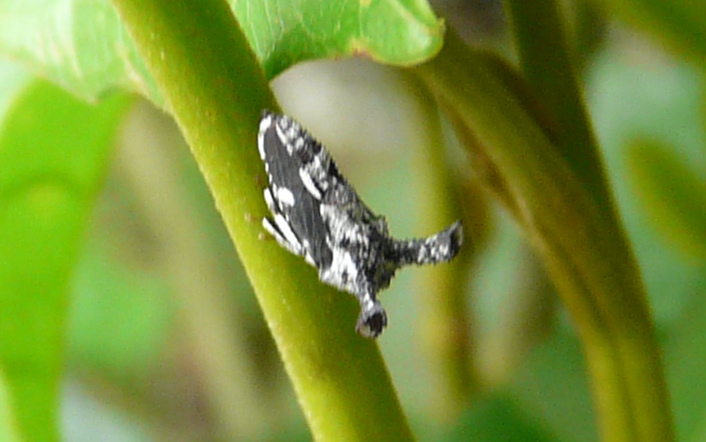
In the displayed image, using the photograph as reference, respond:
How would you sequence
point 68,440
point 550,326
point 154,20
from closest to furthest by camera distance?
point 154,20 < point 550,326 < point 68,440

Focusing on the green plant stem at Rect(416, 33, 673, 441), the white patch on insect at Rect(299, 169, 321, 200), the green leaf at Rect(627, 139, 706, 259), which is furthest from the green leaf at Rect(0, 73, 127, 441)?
the green leaf at Rect(627, 139, 706, 259)

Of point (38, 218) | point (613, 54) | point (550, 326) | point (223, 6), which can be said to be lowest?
point (550, 326)

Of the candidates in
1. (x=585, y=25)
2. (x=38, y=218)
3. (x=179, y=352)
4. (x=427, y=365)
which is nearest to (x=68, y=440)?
(x=179, y=352)

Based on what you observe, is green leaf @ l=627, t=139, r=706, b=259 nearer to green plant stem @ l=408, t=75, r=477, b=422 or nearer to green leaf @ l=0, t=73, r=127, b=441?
green plant stem @ l=408, t=75, r=477, b=422

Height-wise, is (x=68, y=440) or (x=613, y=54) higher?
(x=613, y=54)

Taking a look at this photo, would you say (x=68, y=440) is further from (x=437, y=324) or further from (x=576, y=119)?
(x=576, y=119)

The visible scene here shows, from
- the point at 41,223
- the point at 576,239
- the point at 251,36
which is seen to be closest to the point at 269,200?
the point at 251,36

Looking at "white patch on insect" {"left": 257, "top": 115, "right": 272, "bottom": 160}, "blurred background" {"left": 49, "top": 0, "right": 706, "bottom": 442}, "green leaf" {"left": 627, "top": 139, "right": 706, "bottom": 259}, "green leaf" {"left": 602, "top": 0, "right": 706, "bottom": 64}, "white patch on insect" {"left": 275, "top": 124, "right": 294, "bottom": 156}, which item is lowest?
"blurred background" {"left": 49, "top": 0, "right": 706, "bottom": 442}

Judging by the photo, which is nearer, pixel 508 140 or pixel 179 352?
pixel 508 140
